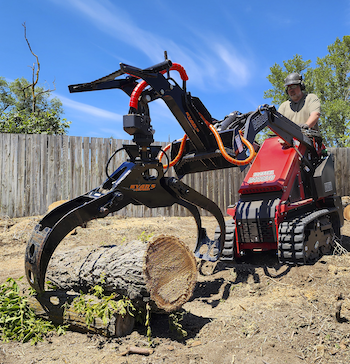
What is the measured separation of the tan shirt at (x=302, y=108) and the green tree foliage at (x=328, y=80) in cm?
2166

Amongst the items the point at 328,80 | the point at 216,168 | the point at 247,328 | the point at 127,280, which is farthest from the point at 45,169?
the point at 328,80

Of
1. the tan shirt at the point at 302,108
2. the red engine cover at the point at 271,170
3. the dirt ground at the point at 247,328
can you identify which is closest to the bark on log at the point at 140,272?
the dirt ground at the point at 247,328

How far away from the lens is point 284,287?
4121 millimetres

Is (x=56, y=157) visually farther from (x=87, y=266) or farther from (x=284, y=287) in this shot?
(x=284, y=287)

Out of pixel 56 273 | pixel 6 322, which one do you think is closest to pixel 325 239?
pixel 56 273

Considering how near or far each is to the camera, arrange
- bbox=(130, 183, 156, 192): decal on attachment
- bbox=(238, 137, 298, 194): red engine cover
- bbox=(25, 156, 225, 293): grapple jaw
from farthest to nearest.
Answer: bbox=(238, 137, 298, 194): red engine cover < bbox=(130, 183, 156, 192): decal on attachment < bbox=(25, 156, 225, 293): grapple jaw

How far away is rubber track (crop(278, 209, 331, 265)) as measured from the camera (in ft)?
14.8

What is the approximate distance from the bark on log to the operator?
3446 millimetres

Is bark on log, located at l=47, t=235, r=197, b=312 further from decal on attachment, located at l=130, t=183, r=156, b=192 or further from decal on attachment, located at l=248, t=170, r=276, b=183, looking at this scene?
decal on attachment, located at l=248, t=170, r=276, b=183

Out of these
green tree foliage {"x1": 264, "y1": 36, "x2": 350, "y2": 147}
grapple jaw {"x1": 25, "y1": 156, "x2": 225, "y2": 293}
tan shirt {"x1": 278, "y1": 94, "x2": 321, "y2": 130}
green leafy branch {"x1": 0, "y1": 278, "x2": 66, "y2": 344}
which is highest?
green tree foliage {"x1": 264, "y1": 36, "x2": 350, "y2": 147}

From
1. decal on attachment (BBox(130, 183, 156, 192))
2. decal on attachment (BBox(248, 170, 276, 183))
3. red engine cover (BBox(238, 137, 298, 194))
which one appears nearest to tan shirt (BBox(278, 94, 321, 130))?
red engine cover (BBox(238, 137, 298, 194))

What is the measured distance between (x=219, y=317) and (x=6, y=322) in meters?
2.07

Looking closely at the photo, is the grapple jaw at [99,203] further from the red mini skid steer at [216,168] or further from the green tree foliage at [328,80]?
the green tree foliage at [328,80]

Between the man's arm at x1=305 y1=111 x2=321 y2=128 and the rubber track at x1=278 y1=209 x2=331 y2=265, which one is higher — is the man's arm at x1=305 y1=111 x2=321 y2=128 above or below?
above
